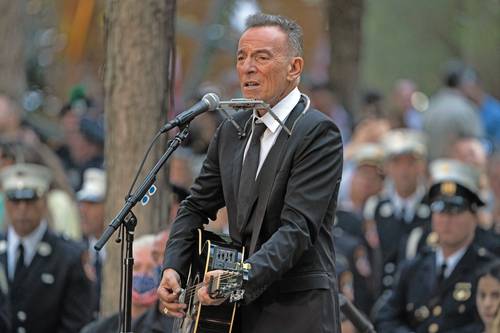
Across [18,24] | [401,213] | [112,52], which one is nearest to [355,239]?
[401,213]

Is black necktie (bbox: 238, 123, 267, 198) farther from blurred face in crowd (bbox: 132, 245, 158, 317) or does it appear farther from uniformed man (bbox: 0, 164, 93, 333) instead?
uniformed man (bbox: 0, 164, 93, 333)

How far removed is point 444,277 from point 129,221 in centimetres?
392

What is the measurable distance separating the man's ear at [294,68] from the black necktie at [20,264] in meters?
4.61

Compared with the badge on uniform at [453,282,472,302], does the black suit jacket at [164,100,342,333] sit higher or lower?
higher

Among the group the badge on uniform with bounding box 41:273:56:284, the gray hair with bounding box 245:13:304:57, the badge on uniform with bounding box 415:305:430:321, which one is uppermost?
the gray hair with bounding box 245:13:304:57

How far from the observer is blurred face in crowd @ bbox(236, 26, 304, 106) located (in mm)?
7035

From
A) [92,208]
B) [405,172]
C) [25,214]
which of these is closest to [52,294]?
[25,214]

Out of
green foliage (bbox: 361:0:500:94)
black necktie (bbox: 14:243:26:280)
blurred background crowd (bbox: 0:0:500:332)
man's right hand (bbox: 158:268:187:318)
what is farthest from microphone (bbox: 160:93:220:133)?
green foliage (bbox: 361:0:500:94)

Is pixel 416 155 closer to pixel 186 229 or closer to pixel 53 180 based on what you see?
pixel 53 180

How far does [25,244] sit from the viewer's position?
11.3 metres

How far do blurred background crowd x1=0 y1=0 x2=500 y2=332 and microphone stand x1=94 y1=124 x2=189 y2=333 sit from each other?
248cm

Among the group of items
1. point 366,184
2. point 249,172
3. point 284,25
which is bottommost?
point 366,184

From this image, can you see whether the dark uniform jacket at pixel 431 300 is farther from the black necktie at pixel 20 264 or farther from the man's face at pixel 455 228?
the black necktie at pixel 20 264

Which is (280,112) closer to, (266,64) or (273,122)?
(273,122)
